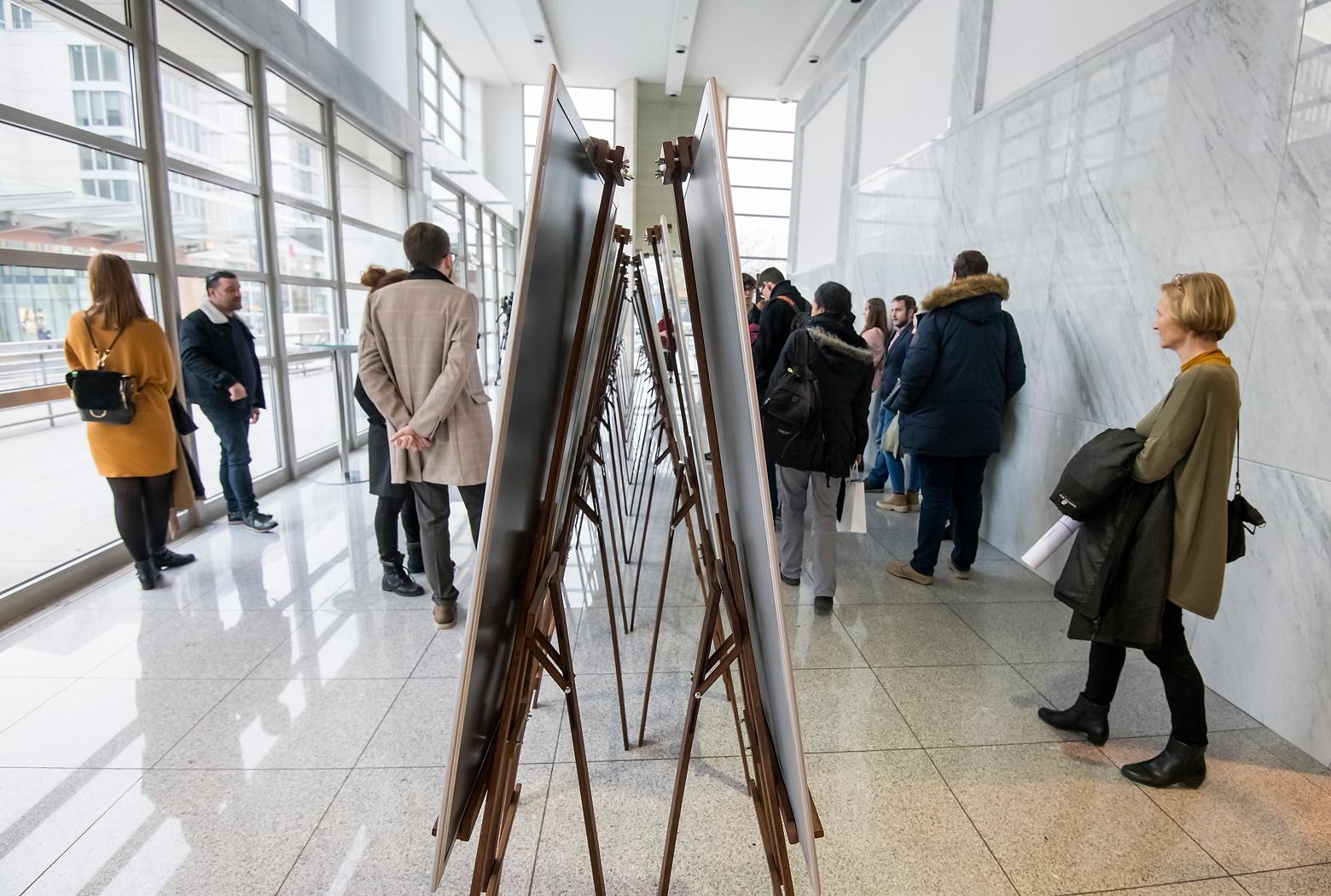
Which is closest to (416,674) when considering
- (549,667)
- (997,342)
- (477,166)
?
(549,667)

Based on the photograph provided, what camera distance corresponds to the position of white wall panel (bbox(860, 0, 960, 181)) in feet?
15.9

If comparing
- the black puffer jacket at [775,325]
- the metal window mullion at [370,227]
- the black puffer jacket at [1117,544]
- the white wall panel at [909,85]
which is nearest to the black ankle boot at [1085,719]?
the black puffer jacket at [1117,544]

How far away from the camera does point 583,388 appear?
69.9 inches

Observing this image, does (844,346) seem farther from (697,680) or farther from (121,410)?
(121,410)

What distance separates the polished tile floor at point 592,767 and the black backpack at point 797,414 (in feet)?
2.41

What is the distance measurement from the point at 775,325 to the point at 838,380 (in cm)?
114

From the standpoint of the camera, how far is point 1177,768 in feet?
6.23

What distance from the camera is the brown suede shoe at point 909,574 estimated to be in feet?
11.0

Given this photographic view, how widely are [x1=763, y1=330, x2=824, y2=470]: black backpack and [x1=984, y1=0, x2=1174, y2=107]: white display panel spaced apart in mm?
2095

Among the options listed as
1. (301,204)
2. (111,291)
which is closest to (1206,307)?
(111,291)

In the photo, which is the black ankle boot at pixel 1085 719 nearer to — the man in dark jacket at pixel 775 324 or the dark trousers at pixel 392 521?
the man in dark jacket at pixel 775 324

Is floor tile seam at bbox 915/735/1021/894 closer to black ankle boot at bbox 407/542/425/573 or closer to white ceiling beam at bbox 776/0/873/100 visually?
black ankle boot at bbox 407/542/425/573

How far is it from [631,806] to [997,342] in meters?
2.73

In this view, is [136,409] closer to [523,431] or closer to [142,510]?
[142,510]
